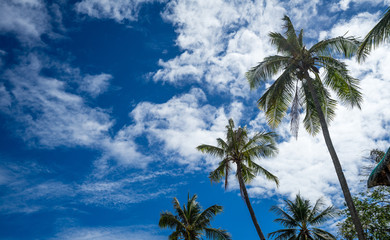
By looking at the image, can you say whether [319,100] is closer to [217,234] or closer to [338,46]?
[338,46]

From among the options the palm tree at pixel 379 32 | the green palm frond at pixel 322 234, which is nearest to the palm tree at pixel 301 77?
the palm tree at pixel 379 32

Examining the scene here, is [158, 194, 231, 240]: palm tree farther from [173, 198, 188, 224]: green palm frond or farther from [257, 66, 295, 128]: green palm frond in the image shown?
[257, 66, 295, 128]: green palm frond

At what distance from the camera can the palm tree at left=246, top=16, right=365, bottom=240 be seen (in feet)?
43.5

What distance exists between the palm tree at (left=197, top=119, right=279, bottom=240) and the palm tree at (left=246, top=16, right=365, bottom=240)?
5235 mm

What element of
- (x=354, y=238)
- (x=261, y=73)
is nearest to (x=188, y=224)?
(x=354, y=238)

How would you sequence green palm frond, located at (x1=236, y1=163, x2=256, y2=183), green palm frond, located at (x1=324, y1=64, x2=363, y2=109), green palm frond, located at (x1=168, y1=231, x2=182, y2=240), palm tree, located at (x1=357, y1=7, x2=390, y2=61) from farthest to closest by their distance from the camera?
green palm frond, located at (x1=168, y1=231, x2=182, y2=240) → green palm frond, located at (x1=236, y1=163, x2=256, y2=183) → green palm frond, located at (x1=324, y1=64, x2=363, y2=109) → palm tree, located at (x1=357, y1=7, x2=390, y2=61)

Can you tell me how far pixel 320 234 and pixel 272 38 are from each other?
15.8m

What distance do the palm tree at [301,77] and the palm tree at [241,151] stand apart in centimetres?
523

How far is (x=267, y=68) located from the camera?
564 inches

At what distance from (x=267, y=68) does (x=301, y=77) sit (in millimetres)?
1788

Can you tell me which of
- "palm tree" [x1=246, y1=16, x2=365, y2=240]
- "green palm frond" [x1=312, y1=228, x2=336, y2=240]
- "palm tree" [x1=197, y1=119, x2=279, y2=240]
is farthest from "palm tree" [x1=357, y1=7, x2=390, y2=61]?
"green palm frond" [x1=312, y1=228, x2=336, y2=240]

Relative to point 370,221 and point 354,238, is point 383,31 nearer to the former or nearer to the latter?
point 370,221

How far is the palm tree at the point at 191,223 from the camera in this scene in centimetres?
2231

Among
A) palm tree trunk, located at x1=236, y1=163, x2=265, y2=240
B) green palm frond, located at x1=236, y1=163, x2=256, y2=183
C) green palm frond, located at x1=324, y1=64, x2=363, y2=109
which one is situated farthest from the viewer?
green palm frond, located at x1=236, y1=163, x2=256, y2=183
